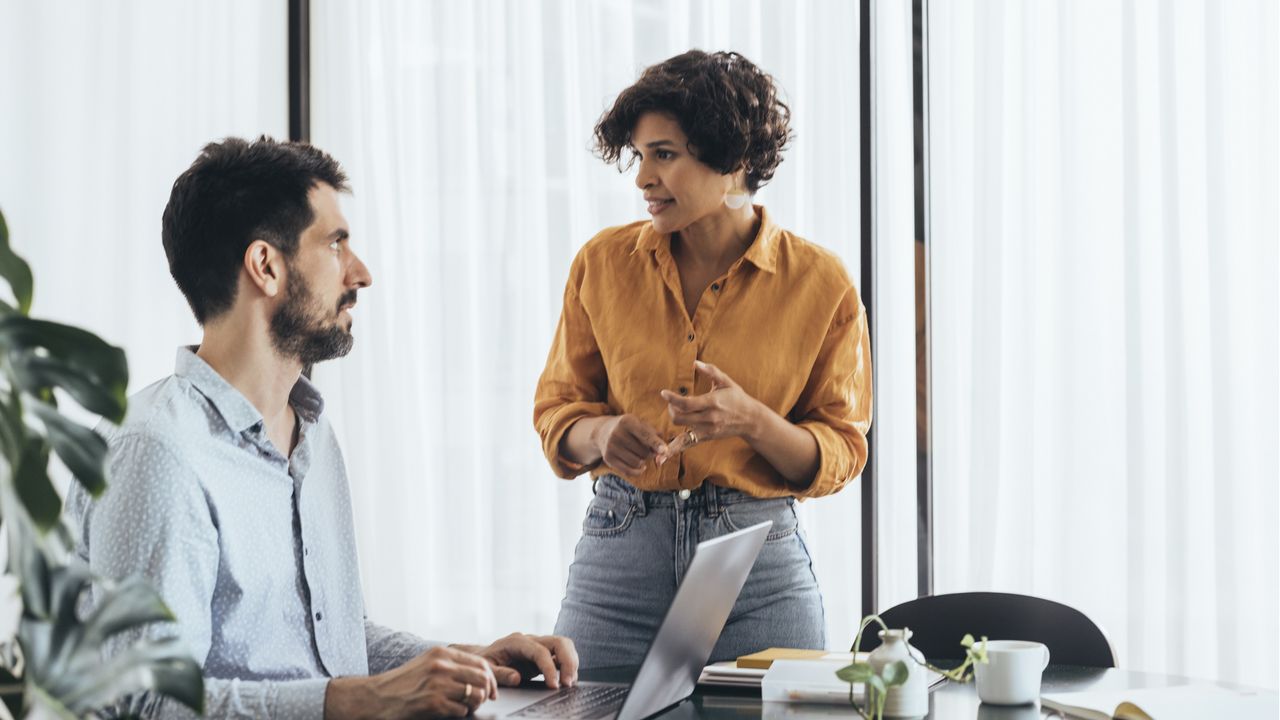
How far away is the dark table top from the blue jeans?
301 mm

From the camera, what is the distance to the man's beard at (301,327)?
5.84 feet

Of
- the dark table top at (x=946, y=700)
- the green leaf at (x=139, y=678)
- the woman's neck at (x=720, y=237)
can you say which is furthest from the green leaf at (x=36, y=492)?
the woman's neck at (x=720, y=237)

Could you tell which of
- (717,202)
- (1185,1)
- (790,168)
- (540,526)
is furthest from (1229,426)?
(540,526)

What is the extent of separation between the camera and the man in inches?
57.2

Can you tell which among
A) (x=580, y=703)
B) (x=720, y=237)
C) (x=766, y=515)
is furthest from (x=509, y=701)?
(x=720, y=237)

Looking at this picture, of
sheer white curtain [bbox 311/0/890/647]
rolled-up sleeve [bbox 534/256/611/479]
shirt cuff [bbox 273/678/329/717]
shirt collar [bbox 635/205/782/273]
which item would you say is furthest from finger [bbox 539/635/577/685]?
sheer white curtain [bbox 311/0/890/647]

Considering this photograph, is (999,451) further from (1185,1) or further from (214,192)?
(214,192)

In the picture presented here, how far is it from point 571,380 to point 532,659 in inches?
28.2

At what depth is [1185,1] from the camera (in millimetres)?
3057

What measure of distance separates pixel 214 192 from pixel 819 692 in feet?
3.46

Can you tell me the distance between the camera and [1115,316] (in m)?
3.11

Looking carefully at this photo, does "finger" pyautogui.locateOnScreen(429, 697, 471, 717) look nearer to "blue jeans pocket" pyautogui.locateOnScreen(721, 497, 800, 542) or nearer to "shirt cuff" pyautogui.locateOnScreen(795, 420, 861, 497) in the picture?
"blue jeans pocket" pyautogui.locateOnScreen(721, 497, 800, 542)

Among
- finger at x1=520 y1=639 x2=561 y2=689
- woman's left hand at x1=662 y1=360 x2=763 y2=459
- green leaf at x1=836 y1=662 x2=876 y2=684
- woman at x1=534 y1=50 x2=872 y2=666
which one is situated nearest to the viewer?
green leaf at x1=836 y1=662 x2=876 y2=684

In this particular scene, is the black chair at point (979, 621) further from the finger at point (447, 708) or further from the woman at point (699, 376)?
the finger at point (447, 708)
